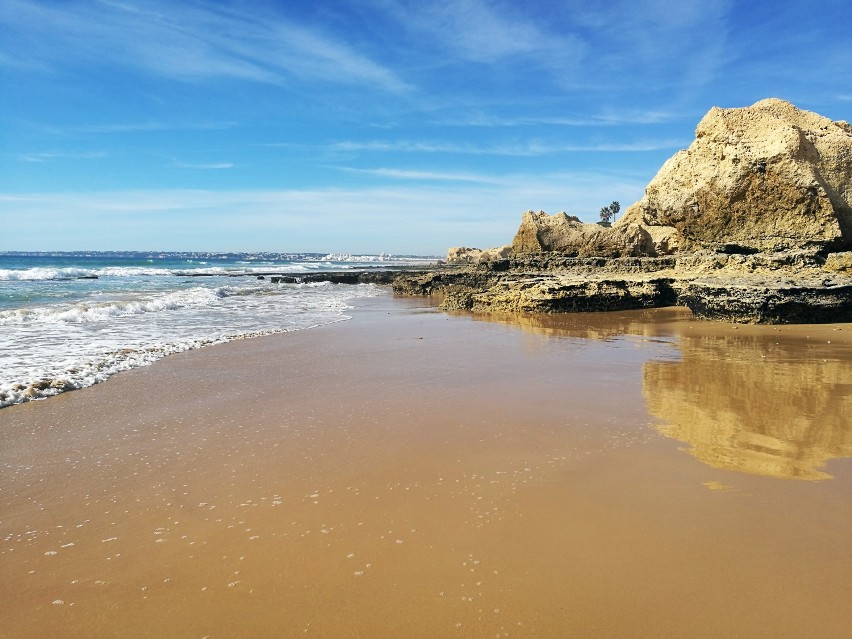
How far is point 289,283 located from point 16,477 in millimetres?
37250

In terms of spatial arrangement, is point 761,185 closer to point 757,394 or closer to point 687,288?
point 687,288

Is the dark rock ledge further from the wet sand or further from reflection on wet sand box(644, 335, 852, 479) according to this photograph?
the wet sand

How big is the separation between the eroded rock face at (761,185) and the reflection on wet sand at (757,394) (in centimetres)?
394

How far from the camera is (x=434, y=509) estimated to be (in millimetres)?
3221

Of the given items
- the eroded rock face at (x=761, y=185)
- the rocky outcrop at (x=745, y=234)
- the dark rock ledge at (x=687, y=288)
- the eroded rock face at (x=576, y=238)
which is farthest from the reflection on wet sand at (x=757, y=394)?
the eroded rock face at (x=576, y=238)

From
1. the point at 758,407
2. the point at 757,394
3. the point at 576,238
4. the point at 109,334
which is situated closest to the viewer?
the point at 758,407

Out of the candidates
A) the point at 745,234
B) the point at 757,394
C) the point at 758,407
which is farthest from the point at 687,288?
the point at 758,407

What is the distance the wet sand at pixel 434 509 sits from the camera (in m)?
2.32

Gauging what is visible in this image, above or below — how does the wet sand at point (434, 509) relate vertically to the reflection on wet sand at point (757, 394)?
below

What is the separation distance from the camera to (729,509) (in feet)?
10.3

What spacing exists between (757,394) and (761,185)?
1038 centimetres

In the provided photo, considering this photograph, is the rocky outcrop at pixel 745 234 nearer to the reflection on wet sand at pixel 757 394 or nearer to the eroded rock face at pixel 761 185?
the eroded rock face at pixel 761 185

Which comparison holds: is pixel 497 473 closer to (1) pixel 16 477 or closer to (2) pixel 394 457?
(2) pixel 394 457

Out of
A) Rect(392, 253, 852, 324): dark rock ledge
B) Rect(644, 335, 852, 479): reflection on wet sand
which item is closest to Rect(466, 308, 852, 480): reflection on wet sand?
Rect(644, 335, 852, 479): reflection on wet sand
